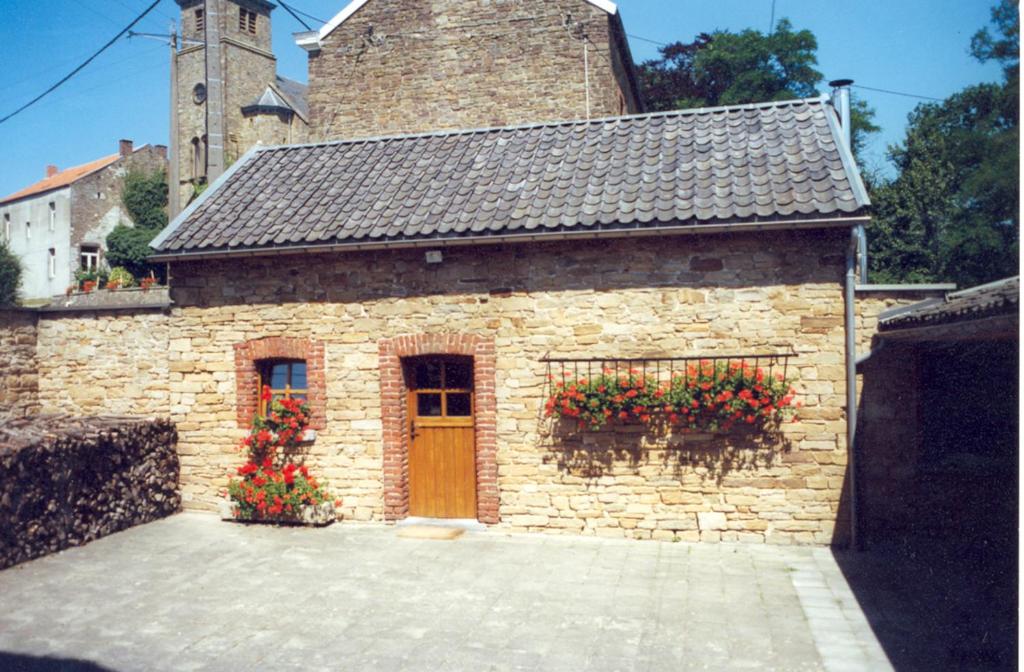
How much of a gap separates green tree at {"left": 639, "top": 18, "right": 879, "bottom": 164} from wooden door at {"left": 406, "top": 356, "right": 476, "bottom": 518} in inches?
810

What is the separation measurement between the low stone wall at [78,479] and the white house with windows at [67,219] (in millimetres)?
33143

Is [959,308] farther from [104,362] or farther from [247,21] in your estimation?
[247,21]

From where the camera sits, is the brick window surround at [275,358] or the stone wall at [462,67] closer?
the brick window surround at [275,358]

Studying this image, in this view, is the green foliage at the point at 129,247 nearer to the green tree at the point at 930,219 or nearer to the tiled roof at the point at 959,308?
the green tree at the point at 930,219

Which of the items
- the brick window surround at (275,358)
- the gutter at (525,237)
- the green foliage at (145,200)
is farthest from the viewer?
the green foliage at (145,200)

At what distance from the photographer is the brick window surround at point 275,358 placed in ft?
32.5

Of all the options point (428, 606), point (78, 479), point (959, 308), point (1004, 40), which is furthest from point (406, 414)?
point (1004, 40)

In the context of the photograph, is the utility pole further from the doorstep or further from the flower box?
the doorstep

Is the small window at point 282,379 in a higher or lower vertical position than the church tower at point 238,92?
lower

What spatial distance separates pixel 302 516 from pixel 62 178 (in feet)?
132

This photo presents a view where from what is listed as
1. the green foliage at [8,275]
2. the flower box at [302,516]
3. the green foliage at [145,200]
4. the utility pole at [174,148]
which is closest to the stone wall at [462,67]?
the utility pole at [174,148]

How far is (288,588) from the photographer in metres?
7.43

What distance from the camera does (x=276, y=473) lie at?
387 inches

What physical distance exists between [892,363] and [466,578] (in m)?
5.16
